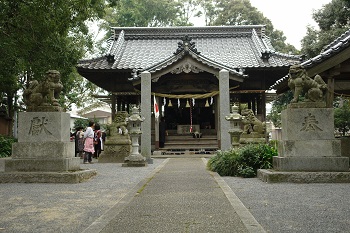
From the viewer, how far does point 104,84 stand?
21.5 meters

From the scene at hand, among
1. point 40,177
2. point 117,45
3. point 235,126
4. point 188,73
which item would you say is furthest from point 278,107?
point 40,177

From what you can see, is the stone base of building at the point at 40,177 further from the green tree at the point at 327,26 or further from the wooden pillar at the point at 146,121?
the green tree at the point at 327,26

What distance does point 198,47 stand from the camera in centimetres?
2486

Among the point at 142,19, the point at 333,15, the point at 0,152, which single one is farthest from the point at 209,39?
the point at 0,152

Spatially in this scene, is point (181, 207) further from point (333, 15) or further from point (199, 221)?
point (333, 15)

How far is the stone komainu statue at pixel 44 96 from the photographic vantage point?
8375mm

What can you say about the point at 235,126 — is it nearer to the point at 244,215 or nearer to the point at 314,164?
the point at 314,164

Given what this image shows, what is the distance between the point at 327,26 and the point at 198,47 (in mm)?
9116

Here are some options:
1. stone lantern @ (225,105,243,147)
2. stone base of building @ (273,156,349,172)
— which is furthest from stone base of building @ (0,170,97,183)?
stone lantern @ (225,105,243,147)

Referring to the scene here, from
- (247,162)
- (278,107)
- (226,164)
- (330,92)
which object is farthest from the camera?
(278,107)

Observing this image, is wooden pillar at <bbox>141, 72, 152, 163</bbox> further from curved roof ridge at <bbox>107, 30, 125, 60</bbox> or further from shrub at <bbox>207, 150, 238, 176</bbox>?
curved roof ridge at <bbox>107, 30, 125, 60</bbox>

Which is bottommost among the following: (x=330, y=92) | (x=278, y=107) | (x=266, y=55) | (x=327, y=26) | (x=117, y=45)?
(x=330, y=92)

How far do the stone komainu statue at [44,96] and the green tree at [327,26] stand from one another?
738 inches

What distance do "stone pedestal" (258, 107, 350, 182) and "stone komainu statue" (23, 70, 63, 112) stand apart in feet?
17.8
